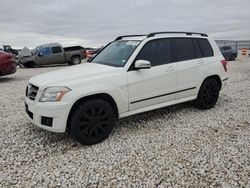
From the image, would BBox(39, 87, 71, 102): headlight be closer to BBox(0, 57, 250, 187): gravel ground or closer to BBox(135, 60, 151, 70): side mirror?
BBox(0, 57, 250, 187): gravel ground

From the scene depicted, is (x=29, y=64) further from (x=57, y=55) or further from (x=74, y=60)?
(x=74, y=60)

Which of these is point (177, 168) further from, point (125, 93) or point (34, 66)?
point (34, 66)

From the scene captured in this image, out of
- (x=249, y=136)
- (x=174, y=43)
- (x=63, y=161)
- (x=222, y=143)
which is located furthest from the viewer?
(x=174, y=43)

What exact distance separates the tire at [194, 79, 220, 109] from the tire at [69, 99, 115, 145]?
7.83ft

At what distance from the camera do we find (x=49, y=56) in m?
18.3

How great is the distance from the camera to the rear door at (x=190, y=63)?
4.76 m

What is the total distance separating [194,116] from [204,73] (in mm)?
991

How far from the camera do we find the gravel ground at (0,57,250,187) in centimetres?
286

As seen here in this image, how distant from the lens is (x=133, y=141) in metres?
3.87

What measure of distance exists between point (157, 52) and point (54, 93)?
7.05 feet

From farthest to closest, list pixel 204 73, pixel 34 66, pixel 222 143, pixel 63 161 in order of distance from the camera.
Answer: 1. pixel 34 66
2. pixel 204 73
3. pixel 222 143
4. pixel 63 161

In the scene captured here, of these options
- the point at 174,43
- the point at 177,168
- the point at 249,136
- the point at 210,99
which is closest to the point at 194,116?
the point at 210,99

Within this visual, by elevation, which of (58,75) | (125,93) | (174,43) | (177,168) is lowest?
(177,168)

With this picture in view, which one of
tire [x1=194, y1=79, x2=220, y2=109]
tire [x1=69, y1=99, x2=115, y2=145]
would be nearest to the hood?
tire [x1=69, y1=99, x2=115, y2=145]
